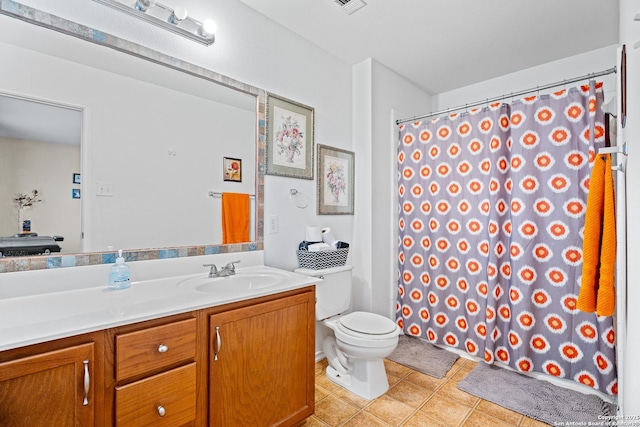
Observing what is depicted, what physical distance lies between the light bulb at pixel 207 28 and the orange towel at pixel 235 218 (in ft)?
2.76

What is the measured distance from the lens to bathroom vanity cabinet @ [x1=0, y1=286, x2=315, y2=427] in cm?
84

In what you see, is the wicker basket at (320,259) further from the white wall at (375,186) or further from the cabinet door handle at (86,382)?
the cabinet door handle at (86,382)

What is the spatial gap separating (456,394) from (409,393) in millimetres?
286

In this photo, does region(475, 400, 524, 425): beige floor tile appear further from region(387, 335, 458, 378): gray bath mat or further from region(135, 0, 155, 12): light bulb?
region(135, 0, 155, 12): light bulb

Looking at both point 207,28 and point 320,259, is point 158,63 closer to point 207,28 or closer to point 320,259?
point 207,28

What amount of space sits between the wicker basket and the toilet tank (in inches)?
1.4

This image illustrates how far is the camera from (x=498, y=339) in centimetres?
218

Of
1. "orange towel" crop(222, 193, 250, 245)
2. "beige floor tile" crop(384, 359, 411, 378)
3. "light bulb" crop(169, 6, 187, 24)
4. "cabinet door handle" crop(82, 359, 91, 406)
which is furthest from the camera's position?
"beige floor tile" crop(384, 359, 411, 378)

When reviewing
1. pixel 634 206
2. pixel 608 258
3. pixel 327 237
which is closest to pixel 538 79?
pixel 608 258

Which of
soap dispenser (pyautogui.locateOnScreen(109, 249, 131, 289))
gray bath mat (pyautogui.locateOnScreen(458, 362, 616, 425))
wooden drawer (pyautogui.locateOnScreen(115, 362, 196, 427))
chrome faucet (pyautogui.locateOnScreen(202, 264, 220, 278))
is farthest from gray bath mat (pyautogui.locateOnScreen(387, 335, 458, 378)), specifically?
soap dispenser (pyautogui.locateOnScreen(109, 249, 131, 289))

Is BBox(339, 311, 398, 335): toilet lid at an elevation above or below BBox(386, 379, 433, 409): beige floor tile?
above

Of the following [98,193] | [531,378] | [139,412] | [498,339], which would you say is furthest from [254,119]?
[531,378]

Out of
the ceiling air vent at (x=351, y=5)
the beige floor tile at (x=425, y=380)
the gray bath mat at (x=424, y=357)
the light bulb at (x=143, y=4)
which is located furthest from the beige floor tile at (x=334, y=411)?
the ceiling air vent at (x=351, y=5)

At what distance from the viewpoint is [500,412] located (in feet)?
5.61
